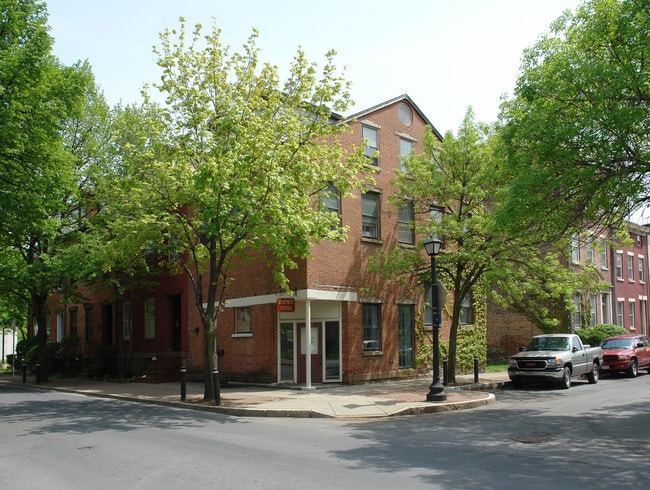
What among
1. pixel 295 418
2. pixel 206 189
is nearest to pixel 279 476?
pixel 295 418

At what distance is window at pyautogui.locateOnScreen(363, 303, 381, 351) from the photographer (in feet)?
68.7

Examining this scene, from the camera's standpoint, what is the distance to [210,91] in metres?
15.9

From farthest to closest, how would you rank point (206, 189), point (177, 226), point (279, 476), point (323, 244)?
1. point (323, 244)
2. point (177, 226)
3. point (206, 189)
4. point (279, 476)

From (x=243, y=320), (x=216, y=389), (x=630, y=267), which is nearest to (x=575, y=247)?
(x=216, y=389)

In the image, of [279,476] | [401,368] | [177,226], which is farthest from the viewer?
[401,368]

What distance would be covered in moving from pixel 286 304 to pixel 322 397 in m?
3.68

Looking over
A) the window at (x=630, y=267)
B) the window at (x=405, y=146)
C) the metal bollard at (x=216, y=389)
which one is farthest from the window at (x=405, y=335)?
the window at (x=630, y=267)

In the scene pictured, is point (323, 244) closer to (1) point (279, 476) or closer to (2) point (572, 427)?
(2) point (572, 427)

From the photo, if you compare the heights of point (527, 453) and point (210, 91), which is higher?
point (210, 91)

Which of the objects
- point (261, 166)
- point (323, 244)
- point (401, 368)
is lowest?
point (401, 368)

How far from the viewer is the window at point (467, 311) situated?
82.6 feet

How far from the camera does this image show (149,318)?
29266mm

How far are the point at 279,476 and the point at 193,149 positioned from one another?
976 cm

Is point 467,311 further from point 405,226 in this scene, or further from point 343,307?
point 343,307
